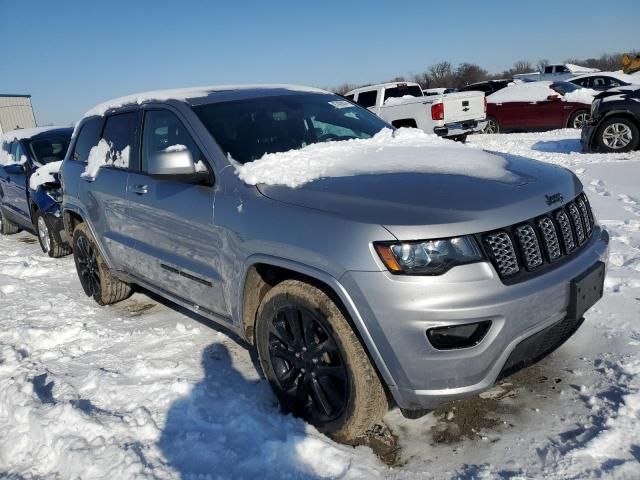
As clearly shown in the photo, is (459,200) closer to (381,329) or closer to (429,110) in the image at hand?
(381,329)

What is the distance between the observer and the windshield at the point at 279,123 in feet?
10.5

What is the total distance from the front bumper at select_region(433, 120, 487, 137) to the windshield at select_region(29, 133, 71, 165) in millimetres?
7514

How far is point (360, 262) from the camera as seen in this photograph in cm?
221

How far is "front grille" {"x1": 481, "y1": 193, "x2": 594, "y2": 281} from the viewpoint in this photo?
2213 millimetres

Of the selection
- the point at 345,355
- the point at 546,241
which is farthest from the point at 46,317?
the point at 546,241

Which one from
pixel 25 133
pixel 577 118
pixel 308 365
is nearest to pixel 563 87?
pixel 577 118

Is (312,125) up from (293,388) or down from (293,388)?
up

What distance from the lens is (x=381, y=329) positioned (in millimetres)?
2213

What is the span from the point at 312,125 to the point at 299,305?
1541 millimetres

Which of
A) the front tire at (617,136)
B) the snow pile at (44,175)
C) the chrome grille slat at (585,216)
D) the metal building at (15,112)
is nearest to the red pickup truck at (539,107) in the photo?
the front tire at (617,136)

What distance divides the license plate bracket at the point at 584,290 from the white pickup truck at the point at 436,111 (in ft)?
31.0

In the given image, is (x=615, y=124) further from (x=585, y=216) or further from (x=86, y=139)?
(x=86, y=139)

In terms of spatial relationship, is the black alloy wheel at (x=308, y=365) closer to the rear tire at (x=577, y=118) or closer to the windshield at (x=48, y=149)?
the windshield at (x=48, y=149)

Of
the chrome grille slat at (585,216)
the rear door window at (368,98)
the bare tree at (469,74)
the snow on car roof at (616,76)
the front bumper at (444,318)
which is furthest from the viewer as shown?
the bare tree at (469,74)
